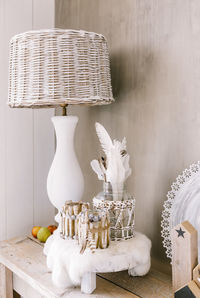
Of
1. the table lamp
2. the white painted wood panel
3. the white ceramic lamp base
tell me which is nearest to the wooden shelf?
the white ceramic lamp base

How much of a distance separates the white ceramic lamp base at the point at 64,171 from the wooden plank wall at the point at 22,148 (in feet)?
1.17

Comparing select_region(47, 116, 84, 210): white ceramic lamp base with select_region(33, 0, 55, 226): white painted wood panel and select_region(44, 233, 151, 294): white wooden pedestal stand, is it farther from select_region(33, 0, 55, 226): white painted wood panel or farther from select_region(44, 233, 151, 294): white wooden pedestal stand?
select_region(33, 0, 55, 226): white painted wood panel

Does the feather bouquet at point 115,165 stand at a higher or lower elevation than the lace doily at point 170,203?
higher

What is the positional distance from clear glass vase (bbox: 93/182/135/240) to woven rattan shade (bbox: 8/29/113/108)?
12.4 inches

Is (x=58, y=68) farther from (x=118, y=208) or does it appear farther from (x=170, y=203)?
(x=170, y=203)

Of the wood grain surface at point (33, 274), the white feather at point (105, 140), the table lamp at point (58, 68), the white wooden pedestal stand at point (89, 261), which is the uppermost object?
the table lamp at point (58, 68)

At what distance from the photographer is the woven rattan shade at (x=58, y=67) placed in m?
1.05

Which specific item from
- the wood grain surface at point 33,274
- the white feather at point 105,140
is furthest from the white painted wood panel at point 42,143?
the white feather at point 105,140

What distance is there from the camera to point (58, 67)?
1.05 meters

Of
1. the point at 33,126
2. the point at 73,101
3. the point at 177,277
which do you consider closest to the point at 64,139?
the point at 73,101

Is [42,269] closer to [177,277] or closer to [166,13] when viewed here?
[177,277]

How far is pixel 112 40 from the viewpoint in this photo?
4.34ft

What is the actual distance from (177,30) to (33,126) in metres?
0.81

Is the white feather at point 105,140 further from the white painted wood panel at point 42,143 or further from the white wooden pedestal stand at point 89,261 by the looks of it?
the white painted wood panel at point 42,143
